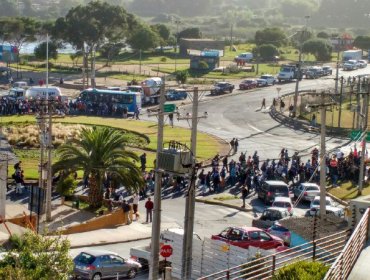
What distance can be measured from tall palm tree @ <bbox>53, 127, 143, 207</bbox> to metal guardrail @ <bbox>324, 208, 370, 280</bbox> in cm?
1842

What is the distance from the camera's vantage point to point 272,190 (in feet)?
132

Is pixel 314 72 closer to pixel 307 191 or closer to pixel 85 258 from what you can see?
pixel 307 191

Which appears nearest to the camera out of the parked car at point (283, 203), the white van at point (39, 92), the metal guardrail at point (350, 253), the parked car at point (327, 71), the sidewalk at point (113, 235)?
the metal guardrail at point (350, 253)

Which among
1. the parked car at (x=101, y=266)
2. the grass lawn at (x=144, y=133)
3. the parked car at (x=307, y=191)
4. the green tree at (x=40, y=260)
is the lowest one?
the grass lawn at (x=144, y=133)

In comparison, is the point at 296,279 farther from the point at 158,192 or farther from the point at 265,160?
the point at 265,160

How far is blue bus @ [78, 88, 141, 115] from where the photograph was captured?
2744 inches

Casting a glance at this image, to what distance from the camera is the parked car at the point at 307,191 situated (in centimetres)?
4047

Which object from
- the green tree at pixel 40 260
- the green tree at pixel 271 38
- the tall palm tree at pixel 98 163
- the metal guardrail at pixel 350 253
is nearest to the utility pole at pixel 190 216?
the green tree at pixel 40 260

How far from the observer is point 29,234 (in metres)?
21.8

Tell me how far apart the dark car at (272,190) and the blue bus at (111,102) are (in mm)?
29582

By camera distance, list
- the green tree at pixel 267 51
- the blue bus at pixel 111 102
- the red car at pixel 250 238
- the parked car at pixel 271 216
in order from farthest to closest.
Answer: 1. the green tree at pixel 267 51
2. the blue bus at pixel 111 102
3. the parked car at pixel 271 216
4. the red car at pixel 250 238

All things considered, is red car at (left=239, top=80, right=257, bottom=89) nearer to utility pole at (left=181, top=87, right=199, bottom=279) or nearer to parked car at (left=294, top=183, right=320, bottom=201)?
parked car at (left=294, top=183, right=320, bottom=201)

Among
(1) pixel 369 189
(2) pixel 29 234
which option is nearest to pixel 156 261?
(2) pixel 29 234

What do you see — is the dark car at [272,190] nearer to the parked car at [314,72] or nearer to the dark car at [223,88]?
the dark car at [223,88]
